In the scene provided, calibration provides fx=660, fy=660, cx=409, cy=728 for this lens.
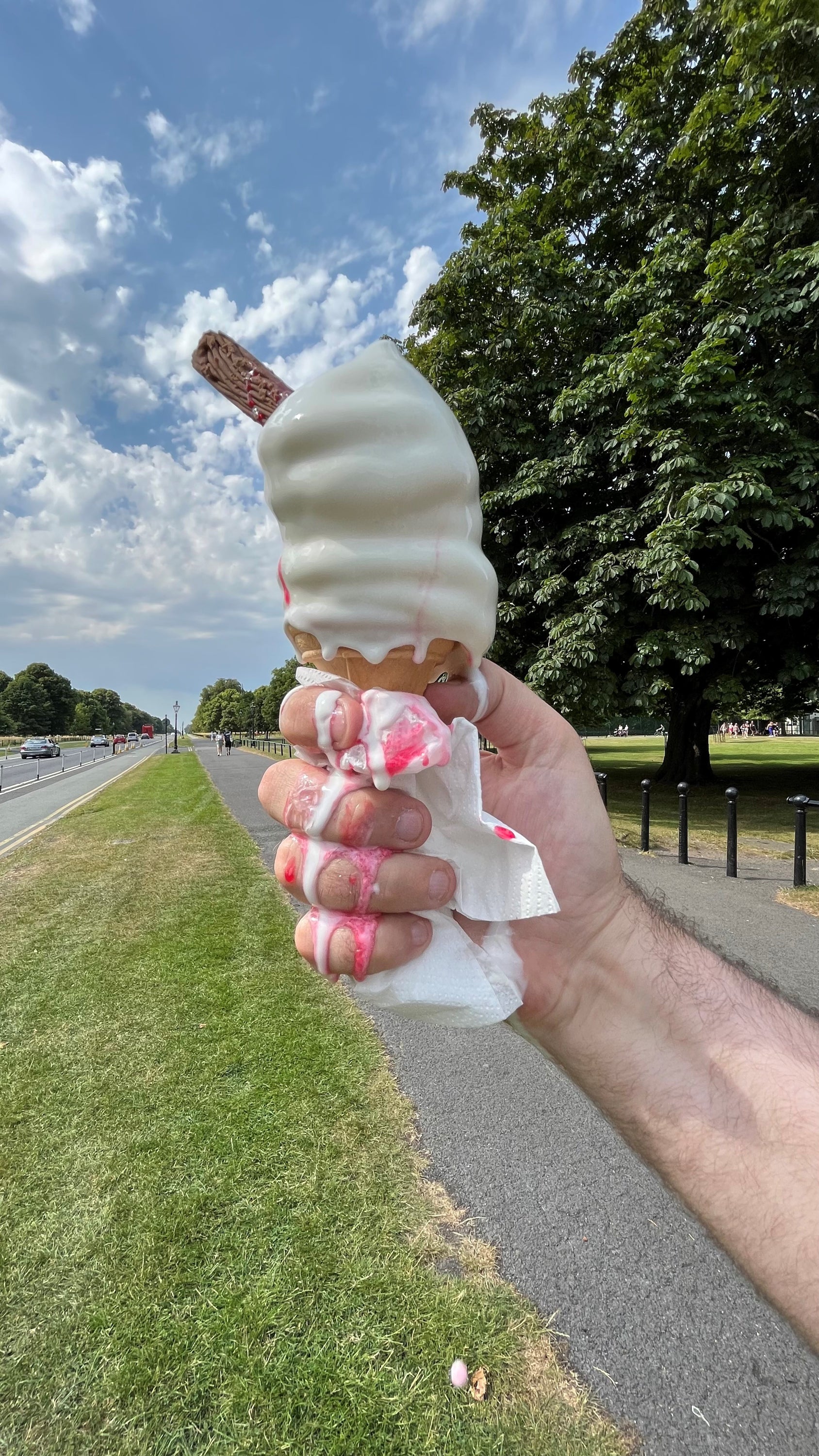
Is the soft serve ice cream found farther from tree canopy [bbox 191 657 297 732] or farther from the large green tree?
tree canopy [bbox 191 657 297 732]

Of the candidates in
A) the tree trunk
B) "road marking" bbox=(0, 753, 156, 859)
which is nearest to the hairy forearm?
"road marking" bbox=(0, 753, 156, 859)

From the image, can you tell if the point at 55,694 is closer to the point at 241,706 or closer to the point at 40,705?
the point at 40,705

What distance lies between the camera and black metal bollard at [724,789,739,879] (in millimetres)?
8172

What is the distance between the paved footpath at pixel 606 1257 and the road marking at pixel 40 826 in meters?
10.3

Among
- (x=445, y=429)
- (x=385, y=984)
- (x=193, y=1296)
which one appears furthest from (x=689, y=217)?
(x=193, y=1296)

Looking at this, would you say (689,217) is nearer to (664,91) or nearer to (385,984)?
(664,91)

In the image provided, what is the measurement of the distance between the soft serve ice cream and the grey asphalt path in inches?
483

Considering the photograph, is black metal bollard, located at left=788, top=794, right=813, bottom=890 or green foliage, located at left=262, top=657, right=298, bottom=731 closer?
black metal bollard, located at left=788, top=794, right=813, bottom=890

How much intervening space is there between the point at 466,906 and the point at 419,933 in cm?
15

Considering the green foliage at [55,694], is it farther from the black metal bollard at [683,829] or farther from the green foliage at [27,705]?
the black metal bollard at [683,829]

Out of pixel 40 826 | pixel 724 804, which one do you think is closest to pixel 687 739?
pixel 724 804

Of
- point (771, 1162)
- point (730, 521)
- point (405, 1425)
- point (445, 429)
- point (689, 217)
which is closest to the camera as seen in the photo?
point (771, 1162)

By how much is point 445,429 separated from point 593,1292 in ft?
9.32

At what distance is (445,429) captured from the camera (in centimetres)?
154
